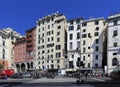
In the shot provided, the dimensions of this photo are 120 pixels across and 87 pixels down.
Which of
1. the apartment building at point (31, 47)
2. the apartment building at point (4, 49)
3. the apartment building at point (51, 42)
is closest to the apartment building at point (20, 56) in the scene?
the apartment building at point (31, 47)

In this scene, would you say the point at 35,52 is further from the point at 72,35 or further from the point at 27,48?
the point at 72,35

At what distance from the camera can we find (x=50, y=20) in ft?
368

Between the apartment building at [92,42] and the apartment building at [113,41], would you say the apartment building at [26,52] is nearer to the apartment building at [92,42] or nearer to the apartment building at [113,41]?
the apartment building at [92,42]

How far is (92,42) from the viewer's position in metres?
94.9

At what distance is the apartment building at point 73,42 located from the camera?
99938mm

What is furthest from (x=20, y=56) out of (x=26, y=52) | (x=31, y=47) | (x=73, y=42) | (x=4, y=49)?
(x=73, y=42)

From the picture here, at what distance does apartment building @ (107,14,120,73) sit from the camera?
8562cm

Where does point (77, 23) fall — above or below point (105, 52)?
above

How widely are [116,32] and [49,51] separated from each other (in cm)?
3336

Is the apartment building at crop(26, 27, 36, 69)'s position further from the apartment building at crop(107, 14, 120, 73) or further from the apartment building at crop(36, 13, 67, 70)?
the apartment building at crop(107, 14, 120, 73)

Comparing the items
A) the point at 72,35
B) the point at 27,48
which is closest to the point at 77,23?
the point at 72,35

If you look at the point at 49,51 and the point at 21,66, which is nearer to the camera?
the point at 49,51

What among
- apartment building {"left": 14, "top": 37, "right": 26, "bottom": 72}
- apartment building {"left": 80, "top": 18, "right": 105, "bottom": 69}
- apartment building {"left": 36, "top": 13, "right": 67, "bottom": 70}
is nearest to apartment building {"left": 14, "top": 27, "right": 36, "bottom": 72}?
apartment building {"left": 14, "top": 37, "right": 26, "bottom": 72}

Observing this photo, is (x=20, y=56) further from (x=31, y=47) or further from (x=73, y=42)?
(x=73, y=42)
